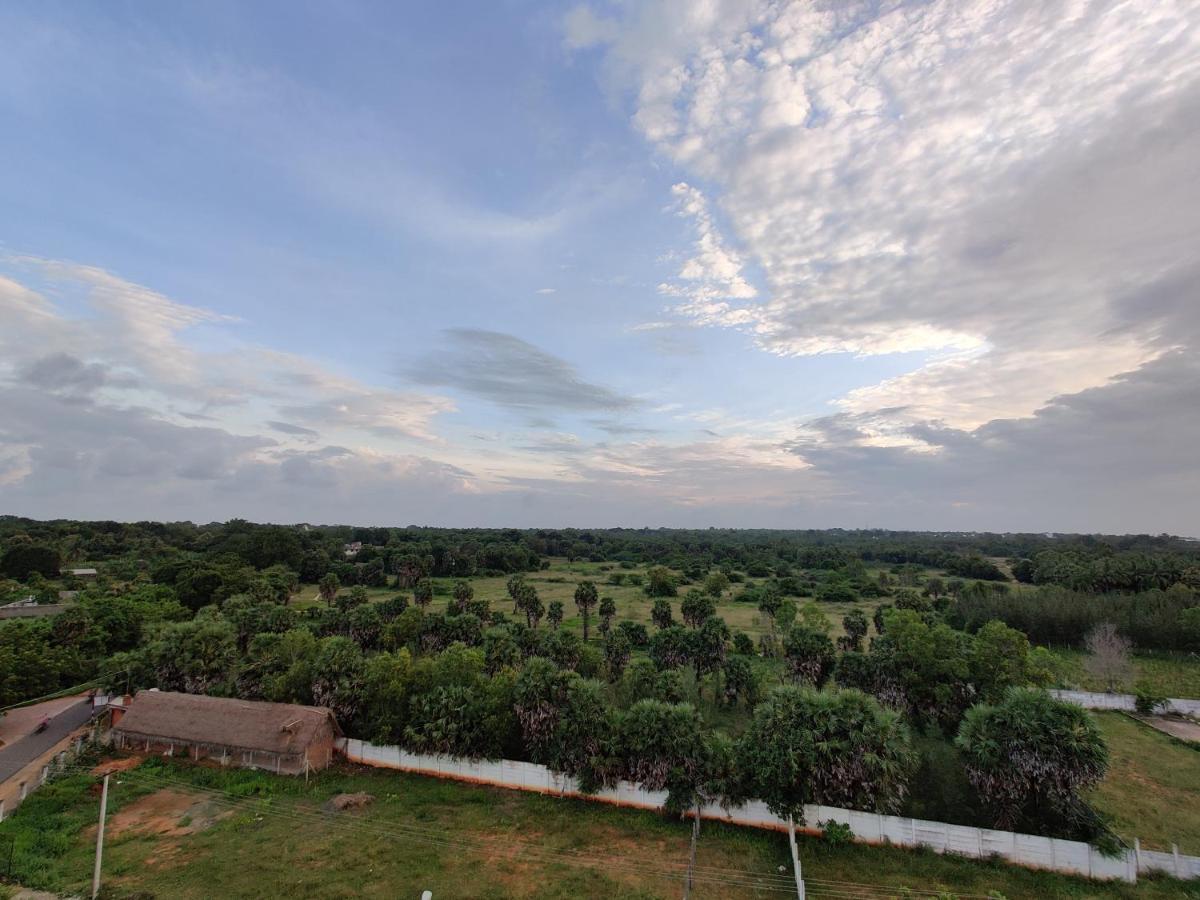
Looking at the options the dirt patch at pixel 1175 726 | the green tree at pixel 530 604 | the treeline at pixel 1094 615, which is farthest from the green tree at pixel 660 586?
the dirt patch at pixel 1175 726

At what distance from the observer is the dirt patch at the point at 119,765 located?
28.3 metres

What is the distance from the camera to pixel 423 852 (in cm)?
2138

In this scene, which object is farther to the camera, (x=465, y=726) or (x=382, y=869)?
(x=465, y=726)

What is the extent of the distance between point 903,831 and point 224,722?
3334 cm

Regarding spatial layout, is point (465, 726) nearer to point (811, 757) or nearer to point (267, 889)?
point (267, 889)

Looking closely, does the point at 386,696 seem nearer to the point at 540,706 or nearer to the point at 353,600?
the point at 540,706

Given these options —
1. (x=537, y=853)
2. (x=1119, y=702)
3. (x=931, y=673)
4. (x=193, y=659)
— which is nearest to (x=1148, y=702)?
(x=1119, y=702)

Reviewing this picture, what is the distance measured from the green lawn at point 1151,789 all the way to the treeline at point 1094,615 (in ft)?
79.4

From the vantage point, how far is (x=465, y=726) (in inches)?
1073

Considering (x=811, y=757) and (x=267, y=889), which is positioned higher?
(x=811, y=757)

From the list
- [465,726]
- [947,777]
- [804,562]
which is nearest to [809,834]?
[947,777]

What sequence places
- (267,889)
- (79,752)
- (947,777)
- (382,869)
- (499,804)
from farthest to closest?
(79,752) < (947,777) < (499,804) < (382,869) < (267,889)

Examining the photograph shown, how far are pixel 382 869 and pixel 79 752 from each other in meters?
22.6

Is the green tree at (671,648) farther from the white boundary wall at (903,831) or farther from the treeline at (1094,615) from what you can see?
the treeline at (1094,615)
